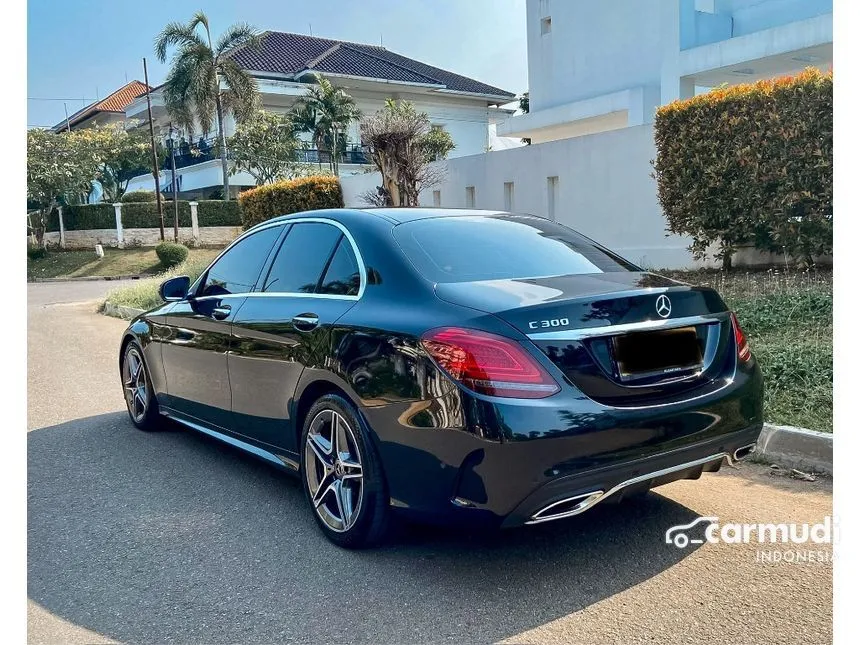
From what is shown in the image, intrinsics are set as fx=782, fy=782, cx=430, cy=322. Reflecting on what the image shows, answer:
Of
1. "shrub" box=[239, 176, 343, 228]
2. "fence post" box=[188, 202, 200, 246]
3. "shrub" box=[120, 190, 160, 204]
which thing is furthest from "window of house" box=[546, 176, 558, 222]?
"shrub" box=[120, 190, 160, 204]

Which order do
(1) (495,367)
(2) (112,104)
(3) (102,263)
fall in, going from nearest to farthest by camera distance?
(1) (495,367)
(3) (102,263)
(2) (112,104)

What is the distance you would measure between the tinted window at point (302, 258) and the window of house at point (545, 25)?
1944cm

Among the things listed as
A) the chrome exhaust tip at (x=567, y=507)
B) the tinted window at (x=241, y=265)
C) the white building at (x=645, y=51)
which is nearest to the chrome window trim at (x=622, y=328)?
the chrome exhaust tip at (x=567, y=507)

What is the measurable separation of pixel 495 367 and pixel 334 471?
3.73 feet

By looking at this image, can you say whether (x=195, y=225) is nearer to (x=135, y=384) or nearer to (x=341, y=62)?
(x=341, y=62)

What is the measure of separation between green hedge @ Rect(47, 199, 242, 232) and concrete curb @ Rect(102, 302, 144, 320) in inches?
790

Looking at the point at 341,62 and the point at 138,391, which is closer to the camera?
the point at 138,391

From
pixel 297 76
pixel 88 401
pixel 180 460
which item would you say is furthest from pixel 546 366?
pixel 297 76

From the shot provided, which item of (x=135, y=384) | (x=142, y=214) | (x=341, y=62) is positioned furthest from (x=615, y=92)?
(x=341, y=62)

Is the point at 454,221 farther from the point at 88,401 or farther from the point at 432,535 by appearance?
the point at 88,401

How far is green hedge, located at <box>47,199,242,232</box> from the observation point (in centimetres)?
3678

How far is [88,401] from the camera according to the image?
24.8ft

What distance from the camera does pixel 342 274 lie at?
406 cm
